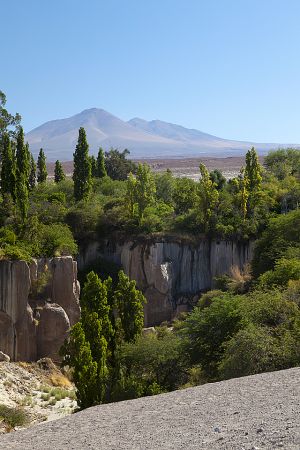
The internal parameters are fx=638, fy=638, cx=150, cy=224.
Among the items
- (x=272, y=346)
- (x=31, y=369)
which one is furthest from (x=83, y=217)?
(x=272, y=346)

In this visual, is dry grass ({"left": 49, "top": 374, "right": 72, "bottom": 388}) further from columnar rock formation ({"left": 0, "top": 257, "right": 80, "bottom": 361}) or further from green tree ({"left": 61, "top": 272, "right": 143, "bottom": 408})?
green tree ({"left": 61, "top": 272, "right": 143, "bottom": 408})

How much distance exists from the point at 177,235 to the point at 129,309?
45.3 ft

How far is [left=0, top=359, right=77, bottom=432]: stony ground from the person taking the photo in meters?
23.5

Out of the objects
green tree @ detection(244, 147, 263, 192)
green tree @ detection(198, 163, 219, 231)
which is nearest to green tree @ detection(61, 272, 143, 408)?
green tree @ detection(198, 163, 219, 231)

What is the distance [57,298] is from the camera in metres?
30.8

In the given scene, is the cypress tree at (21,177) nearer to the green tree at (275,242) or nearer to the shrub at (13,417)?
the green tree at (275,242)

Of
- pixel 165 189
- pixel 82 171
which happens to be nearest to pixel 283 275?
pixel 82 171

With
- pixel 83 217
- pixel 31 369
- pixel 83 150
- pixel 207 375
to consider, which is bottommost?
pixel 31 369

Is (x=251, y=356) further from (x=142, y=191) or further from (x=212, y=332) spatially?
(x=142, y=191)

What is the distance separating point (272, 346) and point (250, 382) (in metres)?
2.94

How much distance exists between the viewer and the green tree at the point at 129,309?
78.3ft

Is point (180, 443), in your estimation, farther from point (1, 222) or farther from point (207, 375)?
point (1, 222)

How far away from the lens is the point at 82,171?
41.0 m

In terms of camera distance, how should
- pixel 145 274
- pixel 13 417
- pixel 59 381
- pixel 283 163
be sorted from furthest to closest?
pixel 283 163 → pixel 145 274 → pixel 59 381 → pixel 13 417
